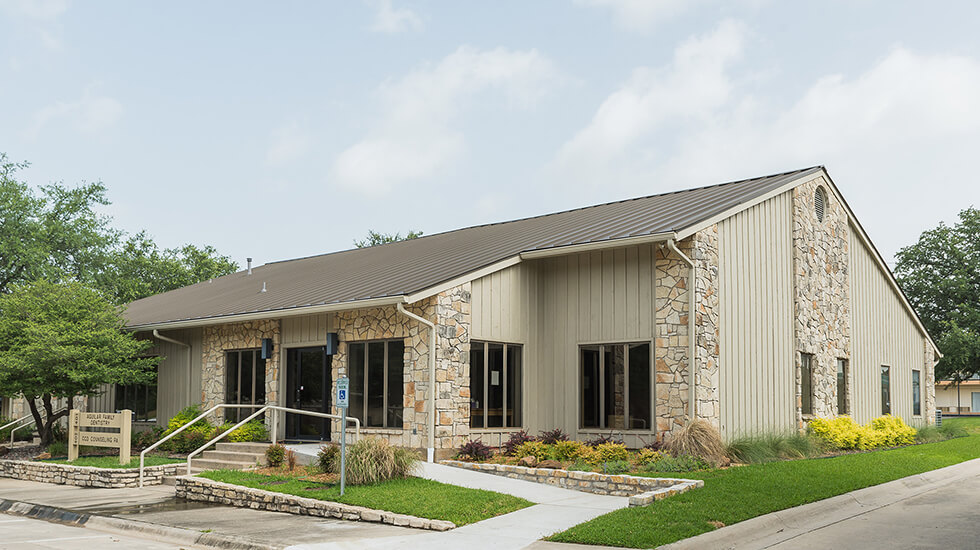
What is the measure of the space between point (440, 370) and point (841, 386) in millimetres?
11220

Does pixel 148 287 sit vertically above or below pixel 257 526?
above

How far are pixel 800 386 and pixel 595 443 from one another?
5827 mm

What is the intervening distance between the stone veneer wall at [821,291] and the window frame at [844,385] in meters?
0.20

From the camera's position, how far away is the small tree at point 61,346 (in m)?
18.4

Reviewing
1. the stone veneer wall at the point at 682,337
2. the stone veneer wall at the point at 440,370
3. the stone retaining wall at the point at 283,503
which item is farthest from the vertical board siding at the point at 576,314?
the stone retaining wall at the point at 283,503

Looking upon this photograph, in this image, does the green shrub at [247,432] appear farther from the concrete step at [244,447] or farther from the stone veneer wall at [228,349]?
the stone veneer wall at [228,349]

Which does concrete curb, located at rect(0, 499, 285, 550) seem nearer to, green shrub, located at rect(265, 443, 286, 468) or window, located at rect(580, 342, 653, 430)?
green shrub, located at rect(265, 443, 286, 468)

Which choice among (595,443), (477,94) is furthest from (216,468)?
(477,94)

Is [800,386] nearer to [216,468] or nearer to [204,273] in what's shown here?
[216,468]

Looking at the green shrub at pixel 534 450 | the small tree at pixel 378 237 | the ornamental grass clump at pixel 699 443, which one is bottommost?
the green shrub at pixel 534 450

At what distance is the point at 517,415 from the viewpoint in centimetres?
1680

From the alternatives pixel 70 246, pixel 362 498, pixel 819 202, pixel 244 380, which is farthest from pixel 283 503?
pixel 70 246

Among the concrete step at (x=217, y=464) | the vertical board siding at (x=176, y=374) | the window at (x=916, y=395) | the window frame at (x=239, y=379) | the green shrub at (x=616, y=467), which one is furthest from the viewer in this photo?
the window at (x=916, y=395)

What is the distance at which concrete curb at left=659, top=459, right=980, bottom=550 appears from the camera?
30.0 ft
